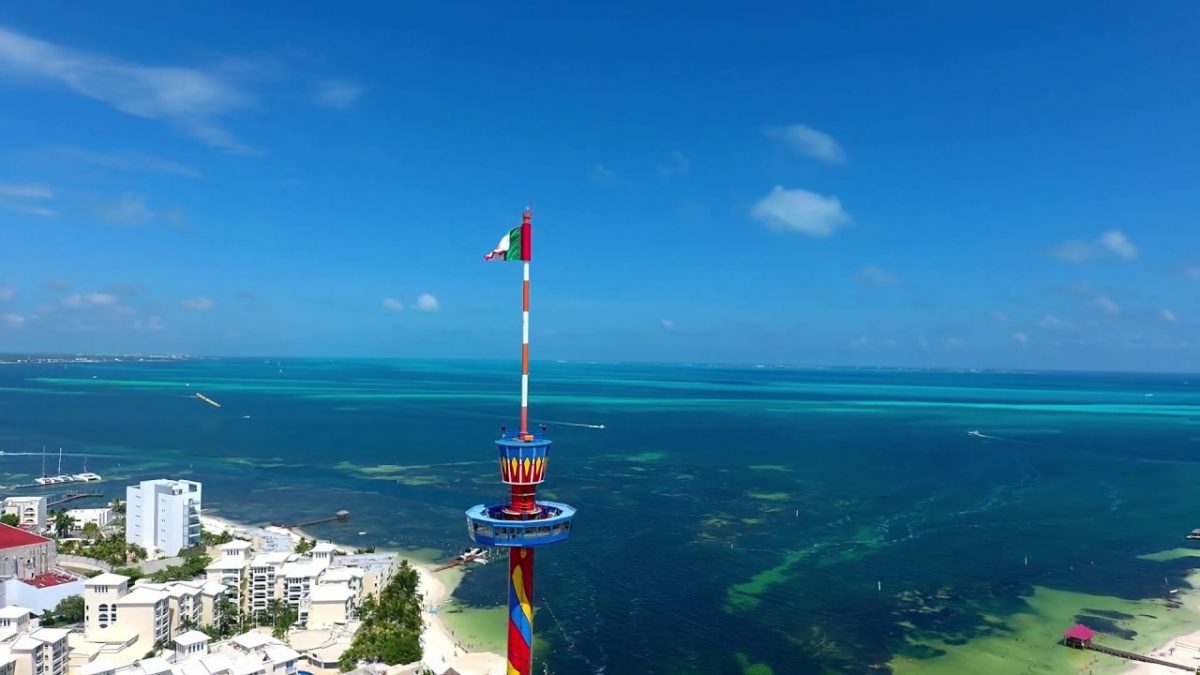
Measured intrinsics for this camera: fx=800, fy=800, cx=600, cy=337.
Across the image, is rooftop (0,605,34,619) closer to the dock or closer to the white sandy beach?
the dock

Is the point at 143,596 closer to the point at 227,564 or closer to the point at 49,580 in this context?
the point at 227,564

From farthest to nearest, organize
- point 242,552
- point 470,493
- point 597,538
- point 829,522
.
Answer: point 470,493 → point 829,522 → point 597,538 → point 242,552

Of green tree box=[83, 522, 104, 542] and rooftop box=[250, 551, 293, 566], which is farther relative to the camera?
green tree box=[83, 522, 104, 542]

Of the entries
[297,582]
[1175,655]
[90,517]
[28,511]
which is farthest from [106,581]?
[1175,655]

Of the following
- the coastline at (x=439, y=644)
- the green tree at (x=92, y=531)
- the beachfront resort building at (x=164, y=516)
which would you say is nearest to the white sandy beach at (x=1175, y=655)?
the coastline at (x=439, y=644)

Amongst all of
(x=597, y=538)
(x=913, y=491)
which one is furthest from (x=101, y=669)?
(x=913, y=491)

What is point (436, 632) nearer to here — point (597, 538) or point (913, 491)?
point (597, 538)

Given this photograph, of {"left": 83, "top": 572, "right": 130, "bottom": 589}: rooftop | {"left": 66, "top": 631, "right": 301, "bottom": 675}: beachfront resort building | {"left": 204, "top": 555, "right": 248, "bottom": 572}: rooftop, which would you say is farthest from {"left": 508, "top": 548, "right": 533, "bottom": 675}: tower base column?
{"left": 204, "top": 555, "right": 248, "bottom": 572}: rooftop
